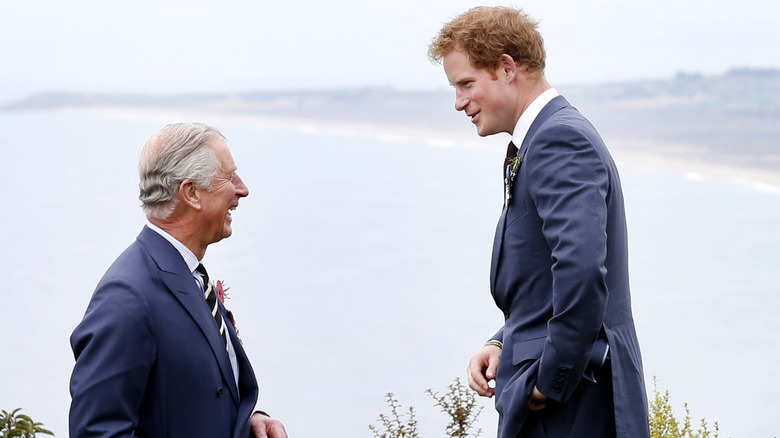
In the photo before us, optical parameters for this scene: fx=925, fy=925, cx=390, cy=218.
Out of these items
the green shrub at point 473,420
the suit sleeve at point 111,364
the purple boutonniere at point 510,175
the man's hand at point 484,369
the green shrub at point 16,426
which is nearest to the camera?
the suit sleeve at point 111,364

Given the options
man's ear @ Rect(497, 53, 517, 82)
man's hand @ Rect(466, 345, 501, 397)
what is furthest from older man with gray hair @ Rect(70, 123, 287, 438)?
man's ear @ Rect(497, 53, 517, 82)

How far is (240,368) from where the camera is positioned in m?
1.88

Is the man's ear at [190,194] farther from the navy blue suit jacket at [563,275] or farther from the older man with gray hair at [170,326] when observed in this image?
the navy blue suit jacket at [563,275]

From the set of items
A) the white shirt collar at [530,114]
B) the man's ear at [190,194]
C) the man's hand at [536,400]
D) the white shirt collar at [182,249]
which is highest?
the white shirt collar at [530,114]

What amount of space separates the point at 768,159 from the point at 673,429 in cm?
803

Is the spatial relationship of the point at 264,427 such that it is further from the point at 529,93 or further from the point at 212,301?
the point at 529,93

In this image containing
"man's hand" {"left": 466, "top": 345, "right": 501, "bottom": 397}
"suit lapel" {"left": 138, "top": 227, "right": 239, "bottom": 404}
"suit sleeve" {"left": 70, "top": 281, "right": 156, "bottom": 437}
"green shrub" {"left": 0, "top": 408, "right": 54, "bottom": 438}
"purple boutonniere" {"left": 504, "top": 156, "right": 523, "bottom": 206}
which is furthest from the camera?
"green shrub" {"left": 0, "top": 408, "right": 54, "bottom": 438}

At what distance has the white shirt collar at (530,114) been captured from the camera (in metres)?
1.85

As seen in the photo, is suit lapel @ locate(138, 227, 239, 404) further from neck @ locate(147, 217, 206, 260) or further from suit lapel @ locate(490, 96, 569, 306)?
suit lapel @ locate(490, 96, 569, 306)

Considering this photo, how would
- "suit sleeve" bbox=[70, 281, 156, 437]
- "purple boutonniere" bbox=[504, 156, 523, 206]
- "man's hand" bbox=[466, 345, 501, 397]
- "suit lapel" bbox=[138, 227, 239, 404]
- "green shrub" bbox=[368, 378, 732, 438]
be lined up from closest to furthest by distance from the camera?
1. "suit sleeve" bbox=[70, 281, 156, 437]
2. "suit lapel" bbox=[138, 227, 239, 404]
3. "purple boutonniere" bbox=[504, 156, 523, 206]
4. "man's hand" bbox=[466, 345, 501, 397]
5. "green shrub" bbox=[368, 378, 732, 438]

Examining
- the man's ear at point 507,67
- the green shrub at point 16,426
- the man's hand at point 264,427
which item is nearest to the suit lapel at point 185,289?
the man's hand at point 264,427

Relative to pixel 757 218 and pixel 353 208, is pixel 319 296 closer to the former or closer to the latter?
pixel 353 208

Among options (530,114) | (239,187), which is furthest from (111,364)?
(530,114)

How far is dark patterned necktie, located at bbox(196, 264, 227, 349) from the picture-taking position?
1830 millimetres
